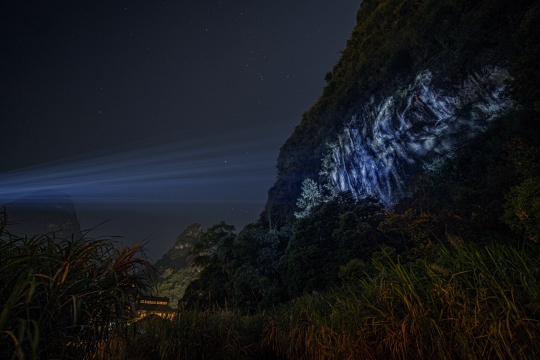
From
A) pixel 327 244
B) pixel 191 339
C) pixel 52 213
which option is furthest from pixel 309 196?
pixel 52 213

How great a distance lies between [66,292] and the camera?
96.0 inches

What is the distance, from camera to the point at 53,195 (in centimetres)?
19125

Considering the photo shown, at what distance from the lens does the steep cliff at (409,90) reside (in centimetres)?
1367

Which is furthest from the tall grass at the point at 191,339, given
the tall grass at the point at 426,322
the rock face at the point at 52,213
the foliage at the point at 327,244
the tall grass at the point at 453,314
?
the rock face at the point at 52,213

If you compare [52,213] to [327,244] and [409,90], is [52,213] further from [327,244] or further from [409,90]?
[409,90]

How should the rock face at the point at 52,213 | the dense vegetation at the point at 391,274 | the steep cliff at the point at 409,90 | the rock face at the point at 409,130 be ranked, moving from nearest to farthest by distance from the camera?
the dense vegetation at the point at 391,274 < the steep cliff at the point at 409,90 < the rock face at the point at 409,130 < the rock face at the point at 52,213

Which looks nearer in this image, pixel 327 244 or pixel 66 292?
pixel 66 292

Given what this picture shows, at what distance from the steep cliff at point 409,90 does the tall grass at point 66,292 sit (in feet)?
39.4

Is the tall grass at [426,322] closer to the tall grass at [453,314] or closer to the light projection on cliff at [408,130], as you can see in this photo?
the tall grass at [453,314]

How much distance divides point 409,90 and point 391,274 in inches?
725

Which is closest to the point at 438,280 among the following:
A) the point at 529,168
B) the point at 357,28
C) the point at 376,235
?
the point at 529,168

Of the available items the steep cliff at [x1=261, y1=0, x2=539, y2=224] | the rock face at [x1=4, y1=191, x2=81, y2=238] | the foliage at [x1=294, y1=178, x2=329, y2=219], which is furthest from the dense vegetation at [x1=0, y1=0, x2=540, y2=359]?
the rock face at [x1=4, y1=191, x2=81, y2=238]

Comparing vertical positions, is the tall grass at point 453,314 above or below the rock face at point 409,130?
below

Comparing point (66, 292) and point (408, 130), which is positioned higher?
point (408, 130)
